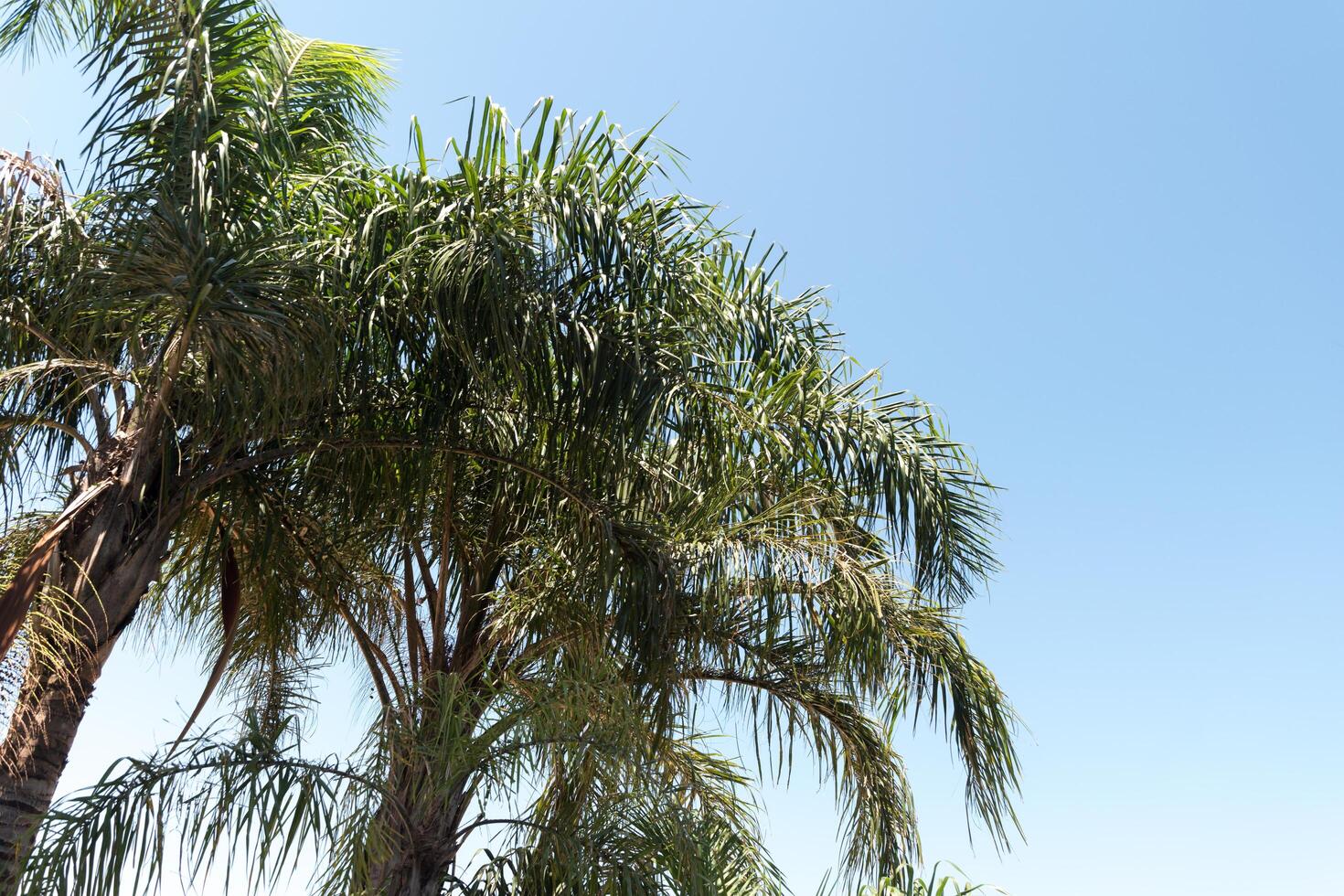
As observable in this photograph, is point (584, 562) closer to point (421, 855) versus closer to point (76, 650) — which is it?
point (421, 855)

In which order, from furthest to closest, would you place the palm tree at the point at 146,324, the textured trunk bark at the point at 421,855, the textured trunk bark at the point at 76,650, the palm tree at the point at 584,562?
the textured trunk bark at the point at 421,855, the textured trunk bark at the point at 76,650, the palm tree at the point at 584,562, the palm tree at the point at 146,324

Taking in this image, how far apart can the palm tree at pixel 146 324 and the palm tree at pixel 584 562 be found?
0.39m

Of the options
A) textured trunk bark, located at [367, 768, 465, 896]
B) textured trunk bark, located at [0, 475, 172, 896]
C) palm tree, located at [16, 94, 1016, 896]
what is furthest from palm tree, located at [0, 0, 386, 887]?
textured trunk bark, located at [367, 768, 465, 896]

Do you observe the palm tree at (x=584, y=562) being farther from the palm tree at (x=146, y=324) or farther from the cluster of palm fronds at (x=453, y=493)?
the palm tree at (x=146, y=324)

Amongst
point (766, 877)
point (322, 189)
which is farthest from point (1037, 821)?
point (322, 189)

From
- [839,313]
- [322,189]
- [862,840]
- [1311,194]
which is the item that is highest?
[1311,194]

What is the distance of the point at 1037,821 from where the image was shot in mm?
7070

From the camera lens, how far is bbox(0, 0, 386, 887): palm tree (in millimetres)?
4750

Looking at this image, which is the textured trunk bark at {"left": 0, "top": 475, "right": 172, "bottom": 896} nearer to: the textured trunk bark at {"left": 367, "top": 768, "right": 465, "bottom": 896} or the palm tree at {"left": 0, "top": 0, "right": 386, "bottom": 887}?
the palm tree at {"left": 0, "top": 0, "right": 386, "bottom": 887}

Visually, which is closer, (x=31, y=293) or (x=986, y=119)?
(x=31, y=293)

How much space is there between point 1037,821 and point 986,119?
8.60 meters

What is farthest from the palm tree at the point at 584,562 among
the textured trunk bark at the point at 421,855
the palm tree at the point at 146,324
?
the palm tree at the point at 146,324

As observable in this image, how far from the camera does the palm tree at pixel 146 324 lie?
15.6 feet

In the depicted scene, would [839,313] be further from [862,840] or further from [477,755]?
[477,755]
